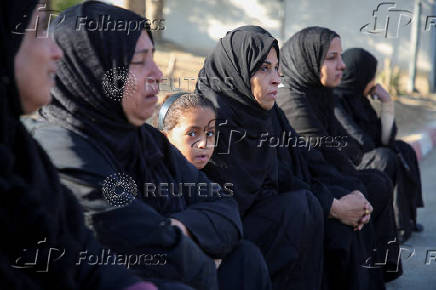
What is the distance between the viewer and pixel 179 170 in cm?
248

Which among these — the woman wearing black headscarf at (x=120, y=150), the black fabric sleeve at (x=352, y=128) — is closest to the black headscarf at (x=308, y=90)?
the black fabric sleeve at (x=352, y=128)

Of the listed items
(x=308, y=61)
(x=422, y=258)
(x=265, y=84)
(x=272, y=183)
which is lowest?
(x=422, y=258)

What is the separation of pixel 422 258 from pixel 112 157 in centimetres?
348

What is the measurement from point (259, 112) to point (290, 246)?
2.35 feet

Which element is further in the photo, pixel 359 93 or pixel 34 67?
pixel 359 93

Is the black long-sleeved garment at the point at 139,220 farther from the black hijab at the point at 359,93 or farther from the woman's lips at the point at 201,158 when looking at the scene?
the black hijab at the point at 359,93

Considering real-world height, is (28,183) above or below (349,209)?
above

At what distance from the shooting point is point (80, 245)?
1.68 metres

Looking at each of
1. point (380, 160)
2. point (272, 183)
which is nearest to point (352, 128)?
point (380, 160)

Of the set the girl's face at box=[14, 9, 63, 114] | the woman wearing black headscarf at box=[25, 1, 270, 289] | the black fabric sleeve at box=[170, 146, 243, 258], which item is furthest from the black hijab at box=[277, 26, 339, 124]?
the girl's face at box=[14, 9, 63, 114]

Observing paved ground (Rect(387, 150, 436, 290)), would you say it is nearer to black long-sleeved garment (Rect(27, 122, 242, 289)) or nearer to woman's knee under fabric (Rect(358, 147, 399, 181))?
woman's knee under fabric (Rect(358, 147, 399, 181))

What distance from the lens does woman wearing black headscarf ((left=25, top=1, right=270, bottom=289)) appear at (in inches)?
81.2

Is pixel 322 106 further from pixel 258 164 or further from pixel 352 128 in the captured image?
pixel 258 164

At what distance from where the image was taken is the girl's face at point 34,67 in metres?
1.56
